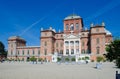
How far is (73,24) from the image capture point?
246 ft

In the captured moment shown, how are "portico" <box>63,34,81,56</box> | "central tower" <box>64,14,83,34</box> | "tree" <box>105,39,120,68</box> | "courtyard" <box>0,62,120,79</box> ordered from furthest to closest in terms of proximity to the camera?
"central tower" <box>64,14,83,34</box> < "portico" <box>63,34,81,56</box> < "courtyard" <box>0,62,120,79</box> < "tree" <box>105,39,120,68</box>

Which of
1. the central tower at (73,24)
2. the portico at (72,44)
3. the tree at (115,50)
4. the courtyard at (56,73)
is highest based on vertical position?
the central tower at (73,24)

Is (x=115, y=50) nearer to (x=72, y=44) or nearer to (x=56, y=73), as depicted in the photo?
(x=56, y=73)

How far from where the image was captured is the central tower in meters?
73.8

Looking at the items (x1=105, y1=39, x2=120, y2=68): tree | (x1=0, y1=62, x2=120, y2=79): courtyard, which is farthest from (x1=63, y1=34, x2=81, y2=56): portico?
(x1=105, y1=39, x2=120, y2=68): tree

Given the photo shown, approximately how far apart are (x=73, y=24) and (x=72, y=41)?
27.5ft

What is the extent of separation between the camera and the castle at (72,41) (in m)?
64.9

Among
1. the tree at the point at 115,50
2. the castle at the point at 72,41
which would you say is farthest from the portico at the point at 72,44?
the tree at the point at 115,50

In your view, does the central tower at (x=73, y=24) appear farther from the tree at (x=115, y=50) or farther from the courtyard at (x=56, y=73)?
the tree at (x=115, y=50)

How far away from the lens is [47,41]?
71750mm

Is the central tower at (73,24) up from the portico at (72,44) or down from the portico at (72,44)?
up

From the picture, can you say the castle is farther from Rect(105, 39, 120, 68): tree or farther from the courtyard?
Rect(105, 39, 120, 68): tree

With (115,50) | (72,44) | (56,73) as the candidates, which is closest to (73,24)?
(72,44)

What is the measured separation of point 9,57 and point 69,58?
31.6m
